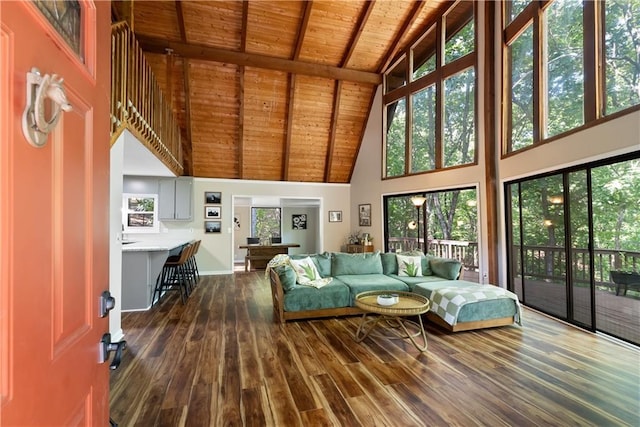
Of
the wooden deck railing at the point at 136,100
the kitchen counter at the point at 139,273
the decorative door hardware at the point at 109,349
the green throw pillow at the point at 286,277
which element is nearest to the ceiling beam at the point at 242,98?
the wooden deck railing at the point at 136,100

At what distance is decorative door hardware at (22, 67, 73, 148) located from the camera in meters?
0.59

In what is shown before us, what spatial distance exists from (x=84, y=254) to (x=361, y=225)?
7.65 m

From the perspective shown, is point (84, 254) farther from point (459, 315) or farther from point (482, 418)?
point (459, 315)

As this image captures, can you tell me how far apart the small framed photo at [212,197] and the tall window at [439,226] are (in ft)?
14.3

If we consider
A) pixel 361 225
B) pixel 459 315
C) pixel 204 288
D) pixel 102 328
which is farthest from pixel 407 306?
pixel 361 225

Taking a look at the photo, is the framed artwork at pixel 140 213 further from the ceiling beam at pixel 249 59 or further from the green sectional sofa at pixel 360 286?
the green sectional sofa at pixel 360 286

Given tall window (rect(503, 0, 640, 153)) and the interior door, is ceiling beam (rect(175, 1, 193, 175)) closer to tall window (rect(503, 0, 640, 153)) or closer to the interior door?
the interior door

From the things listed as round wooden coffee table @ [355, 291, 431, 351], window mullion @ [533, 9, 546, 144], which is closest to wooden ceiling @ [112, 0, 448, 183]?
window mullion @ [533, 9, 546, 144]

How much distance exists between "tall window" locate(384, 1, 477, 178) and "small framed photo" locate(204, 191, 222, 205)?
14.4ft

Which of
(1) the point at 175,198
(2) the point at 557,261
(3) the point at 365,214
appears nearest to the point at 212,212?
(1) the point at 175,198

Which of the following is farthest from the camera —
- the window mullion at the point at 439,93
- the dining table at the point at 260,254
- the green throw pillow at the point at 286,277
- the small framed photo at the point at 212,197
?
the dining table at the point at 260,254

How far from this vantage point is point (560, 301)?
13.0ft

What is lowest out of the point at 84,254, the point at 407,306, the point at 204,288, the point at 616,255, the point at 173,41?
the point at 204,288

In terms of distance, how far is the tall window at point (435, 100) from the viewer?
565cm
